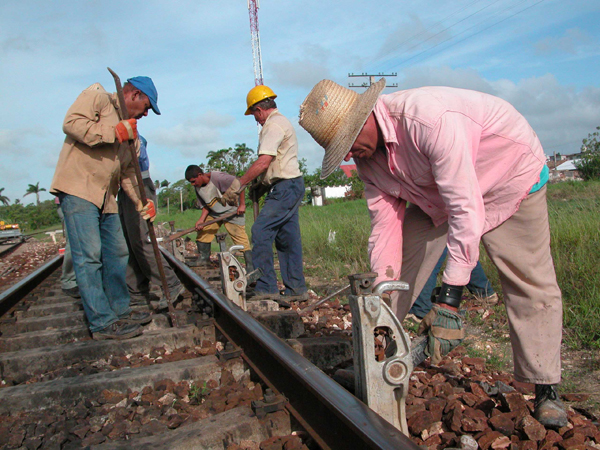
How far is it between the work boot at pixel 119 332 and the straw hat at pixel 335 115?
1.93 m

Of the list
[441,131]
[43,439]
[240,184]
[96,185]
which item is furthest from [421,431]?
[240,184]

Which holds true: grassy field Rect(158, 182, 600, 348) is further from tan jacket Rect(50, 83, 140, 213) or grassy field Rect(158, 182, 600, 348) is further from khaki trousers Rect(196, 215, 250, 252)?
tan jacket Rect(50, 83, 140, 213)

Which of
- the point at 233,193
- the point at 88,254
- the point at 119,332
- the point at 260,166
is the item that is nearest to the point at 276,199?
the point at 260,166

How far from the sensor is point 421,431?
2.12 m

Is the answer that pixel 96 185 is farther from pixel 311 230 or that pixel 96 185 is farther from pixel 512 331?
pixel 311 230

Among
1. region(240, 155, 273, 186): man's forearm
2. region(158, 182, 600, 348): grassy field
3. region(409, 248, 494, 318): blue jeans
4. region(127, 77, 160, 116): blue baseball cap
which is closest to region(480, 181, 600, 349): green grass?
region(158, 182, 600, 348): grassy field

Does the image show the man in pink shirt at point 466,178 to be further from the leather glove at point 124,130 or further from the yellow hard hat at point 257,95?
the yellow hard hat at point 257,95

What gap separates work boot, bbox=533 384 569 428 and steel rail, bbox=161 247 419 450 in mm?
810

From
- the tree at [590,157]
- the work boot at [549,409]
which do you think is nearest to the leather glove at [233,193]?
the work boot at [549,409]

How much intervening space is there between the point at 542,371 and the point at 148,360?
Answer: 2243 millimetres

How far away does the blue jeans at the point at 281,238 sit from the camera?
497 cm

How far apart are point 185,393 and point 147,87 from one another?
2.46m

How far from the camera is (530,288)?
2.32 meters

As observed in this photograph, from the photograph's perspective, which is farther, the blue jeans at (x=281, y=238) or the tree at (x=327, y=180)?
the tree at (x=327, y=180)
